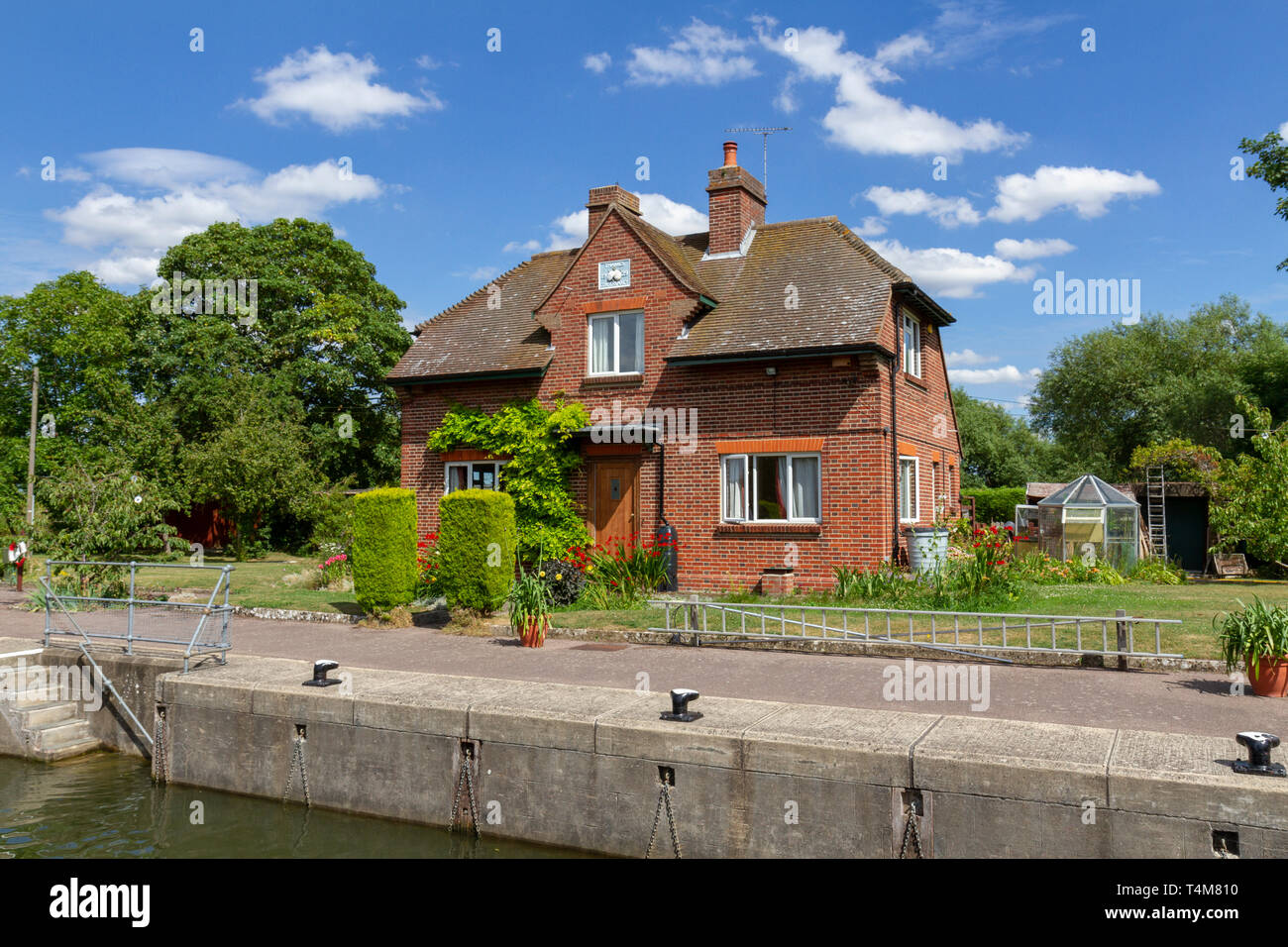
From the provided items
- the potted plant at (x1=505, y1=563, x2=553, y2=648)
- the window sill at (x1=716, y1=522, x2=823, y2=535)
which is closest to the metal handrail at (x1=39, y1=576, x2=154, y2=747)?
the potted plant at (x1=505, y1=563, x2=553, y2=648)

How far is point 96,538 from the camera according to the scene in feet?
55.1

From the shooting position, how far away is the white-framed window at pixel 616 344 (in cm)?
1967

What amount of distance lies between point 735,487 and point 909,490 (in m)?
3.83

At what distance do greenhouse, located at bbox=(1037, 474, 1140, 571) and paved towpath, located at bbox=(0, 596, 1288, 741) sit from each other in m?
14.0

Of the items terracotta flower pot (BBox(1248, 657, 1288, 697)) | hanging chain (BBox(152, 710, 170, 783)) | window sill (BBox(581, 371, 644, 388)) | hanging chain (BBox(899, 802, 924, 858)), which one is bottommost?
hanging chain (BBox(152, 710, 170, 783))

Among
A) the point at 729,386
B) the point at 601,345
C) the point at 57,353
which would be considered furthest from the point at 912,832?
the point at 57,353

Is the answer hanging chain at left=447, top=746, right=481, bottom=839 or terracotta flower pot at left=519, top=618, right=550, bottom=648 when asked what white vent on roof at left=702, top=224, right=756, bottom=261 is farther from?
hanging chain at left=447, top=746, right=481, bottom=839

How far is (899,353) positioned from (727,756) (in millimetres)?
12941

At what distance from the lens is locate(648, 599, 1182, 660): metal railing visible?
35.2ft

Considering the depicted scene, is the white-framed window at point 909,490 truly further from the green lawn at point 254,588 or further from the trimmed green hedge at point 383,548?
the green lawn at point 254,588

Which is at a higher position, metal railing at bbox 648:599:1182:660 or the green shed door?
the green shed door
